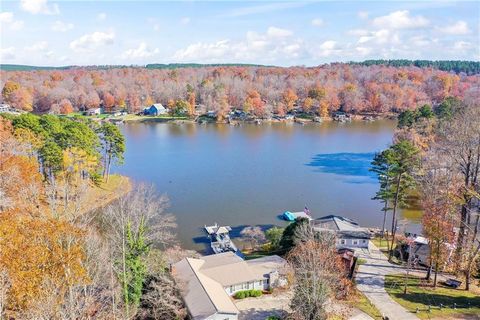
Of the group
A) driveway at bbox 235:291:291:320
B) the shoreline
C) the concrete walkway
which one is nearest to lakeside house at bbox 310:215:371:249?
the concrete walkway

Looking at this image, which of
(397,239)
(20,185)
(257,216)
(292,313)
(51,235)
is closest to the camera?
(51,235)

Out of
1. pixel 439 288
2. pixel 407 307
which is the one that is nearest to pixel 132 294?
pixel 407 307

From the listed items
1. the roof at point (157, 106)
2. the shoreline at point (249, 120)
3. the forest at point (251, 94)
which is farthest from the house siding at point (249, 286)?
the roof at point (157, 106)

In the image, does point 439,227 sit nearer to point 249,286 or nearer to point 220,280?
point 249,286

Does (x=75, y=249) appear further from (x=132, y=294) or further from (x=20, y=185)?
(x=20, y=185)

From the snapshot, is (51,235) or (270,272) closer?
(51,235)

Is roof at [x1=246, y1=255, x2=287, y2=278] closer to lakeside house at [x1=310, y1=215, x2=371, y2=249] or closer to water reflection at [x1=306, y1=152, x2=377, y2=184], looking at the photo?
lakeside house at [x1=310, y1=215, x2=371, y2=249]

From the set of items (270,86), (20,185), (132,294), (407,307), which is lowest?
(407,307)
